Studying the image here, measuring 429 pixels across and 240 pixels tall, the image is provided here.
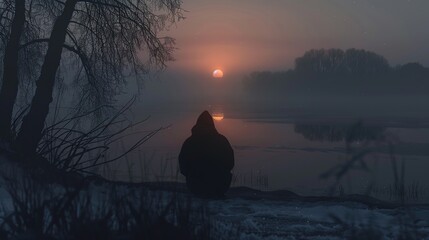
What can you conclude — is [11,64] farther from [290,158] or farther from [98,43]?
[290,158]

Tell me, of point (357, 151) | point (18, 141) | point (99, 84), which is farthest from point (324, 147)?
point (357, 151)

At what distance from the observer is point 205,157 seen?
473 inches

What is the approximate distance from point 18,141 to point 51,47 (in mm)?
2842

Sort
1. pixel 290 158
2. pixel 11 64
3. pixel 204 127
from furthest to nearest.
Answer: pixel 290 158, pixel 11 64, pixel 204 127

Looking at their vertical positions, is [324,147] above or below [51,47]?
below

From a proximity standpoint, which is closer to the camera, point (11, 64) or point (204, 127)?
point (204, 127)

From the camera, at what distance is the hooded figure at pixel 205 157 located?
11.8 meters

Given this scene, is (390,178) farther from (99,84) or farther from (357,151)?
(357,151)

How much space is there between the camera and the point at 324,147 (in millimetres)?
32344

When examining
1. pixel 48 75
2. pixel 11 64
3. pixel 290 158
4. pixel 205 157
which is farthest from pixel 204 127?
pixel 290 158

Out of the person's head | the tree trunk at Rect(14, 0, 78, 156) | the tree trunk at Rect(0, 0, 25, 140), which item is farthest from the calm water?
the tree trunk at Rect(0, 0, 25, 140)

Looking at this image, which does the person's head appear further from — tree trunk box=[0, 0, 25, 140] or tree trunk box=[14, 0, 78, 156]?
tree trunk box=[0, 0, 25, 140]

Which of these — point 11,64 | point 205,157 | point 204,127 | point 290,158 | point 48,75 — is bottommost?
point 290,158

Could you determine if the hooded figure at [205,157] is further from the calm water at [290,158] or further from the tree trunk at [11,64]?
the tree trunk at [11,64]
